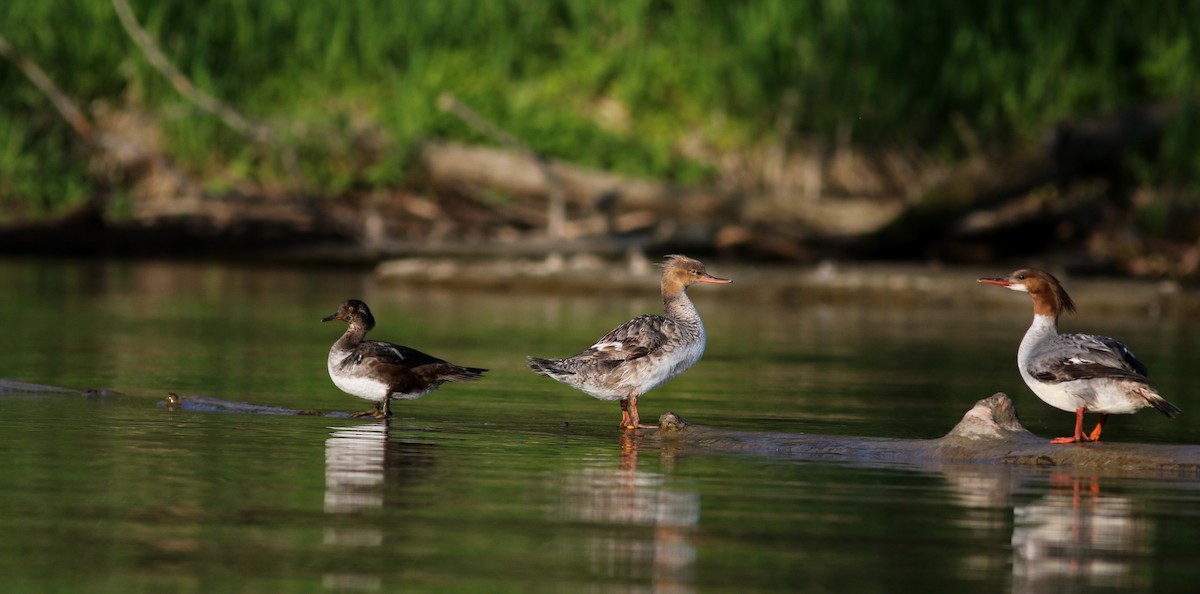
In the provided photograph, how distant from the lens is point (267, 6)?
2894cm

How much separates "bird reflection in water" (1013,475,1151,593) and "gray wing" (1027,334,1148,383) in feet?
3.45

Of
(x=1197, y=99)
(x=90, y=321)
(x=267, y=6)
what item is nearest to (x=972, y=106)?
(x=1197, y=99)

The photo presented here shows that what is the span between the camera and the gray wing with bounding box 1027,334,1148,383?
9.51m

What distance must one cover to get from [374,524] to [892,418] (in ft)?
16.9

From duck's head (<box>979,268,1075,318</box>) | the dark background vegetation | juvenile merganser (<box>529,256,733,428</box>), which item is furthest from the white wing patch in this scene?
the dark background vegetation

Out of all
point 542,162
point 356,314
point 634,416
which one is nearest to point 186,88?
point 542,162

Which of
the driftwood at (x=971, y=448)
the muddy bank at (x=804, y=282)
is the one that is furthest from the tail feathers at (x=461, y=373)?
the muddy bank at (x=804, y=282)

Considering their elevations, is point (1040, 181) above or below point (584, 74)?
below

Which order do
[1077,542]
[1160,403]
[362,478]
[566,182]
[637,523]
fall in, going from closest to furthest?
[1077,542], [637,523], [362,478], [1160,403], [566,182]

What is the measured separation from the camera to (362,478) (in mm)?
8320

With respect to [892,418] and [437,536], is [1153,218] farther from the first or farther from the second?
[437,536]

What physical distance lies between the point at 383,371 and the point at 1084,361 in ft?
12.3

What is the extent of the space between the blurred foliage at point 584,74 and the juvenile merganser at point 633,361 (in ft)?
53.2

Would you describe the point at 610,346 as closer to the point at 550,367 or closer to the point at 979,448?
the point at 550,367
